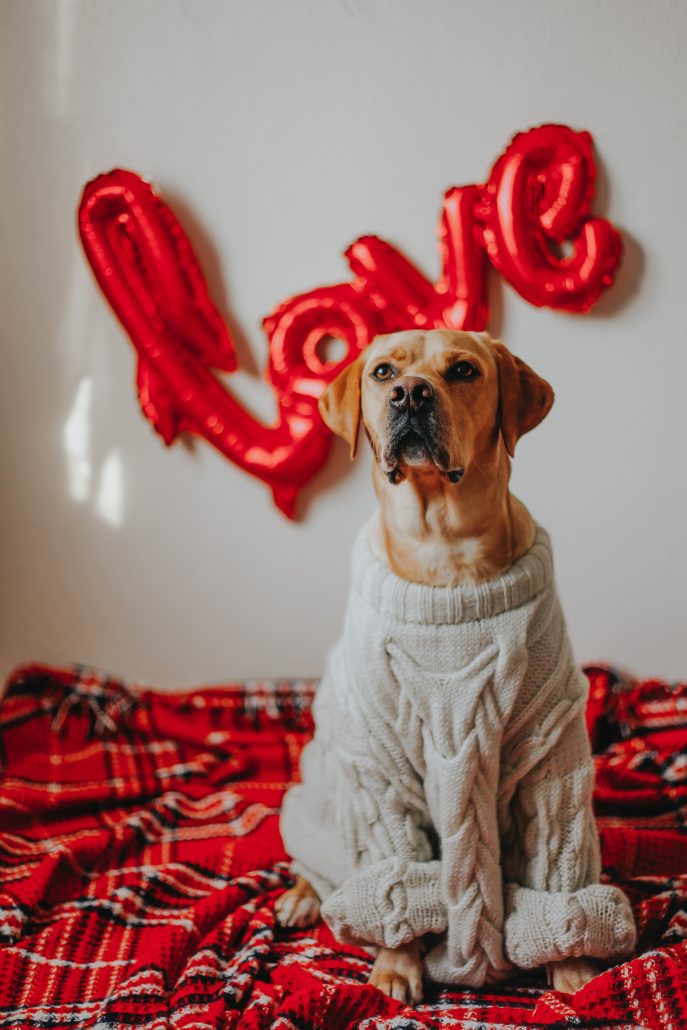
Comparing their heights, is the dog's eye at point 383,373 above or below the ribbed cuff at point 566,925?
above

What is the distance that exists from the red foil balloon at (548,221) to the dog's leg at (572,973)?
134 centimetres

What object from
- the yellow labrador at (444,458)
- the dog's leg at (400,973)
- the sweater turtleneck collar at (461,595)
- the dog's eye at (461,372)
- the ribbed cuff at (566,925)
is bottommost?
the dog's leg at (400,973)

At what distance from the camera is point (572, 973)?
59.6 inches

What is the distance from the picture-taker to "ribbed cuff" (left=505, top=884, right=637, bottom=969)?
1445 millimetres

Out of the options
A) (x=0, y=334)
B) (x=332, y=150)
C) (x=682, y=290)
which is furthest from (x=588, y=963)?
(x=0, y=334)

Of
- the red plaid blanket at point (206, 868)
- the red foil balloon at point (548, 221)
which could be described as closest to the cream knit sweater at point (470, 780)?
the red plaid blanket at point (206, 868)

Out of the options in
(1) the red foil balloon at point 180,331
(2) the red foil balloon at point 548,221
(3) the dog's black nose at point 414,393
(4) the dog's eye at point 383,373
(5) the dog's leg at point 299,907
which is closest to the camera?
(3) the dog's black nose at point 414,393

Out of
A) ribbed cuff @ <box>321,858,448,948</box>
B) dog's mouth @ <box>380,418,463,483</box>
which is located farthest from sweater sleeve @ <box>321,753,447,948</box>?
dog's mouth @ <box>380,418,463,483</box>

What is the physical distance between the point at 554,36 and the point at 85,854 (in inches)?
79.7

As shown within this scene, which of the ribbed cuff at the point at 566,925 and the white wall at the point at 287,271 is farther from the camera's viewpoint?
the white wall at the point at 287,271

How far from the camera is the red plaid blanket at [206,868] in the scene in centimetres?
144

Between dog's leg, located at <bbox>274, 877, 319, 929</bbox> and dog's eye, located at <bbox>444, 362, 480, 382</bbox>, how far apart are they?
38.8 inches

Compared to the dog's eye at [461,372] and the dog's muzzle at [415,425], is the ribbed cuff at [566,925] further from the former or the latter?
the dog's eye at [461,372]

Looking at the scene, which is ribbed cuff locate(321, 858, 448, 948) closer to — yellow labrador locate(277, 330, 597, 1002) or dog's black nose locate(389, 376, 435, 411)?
yellow labrador locate(277, 330, 597, 1002)
